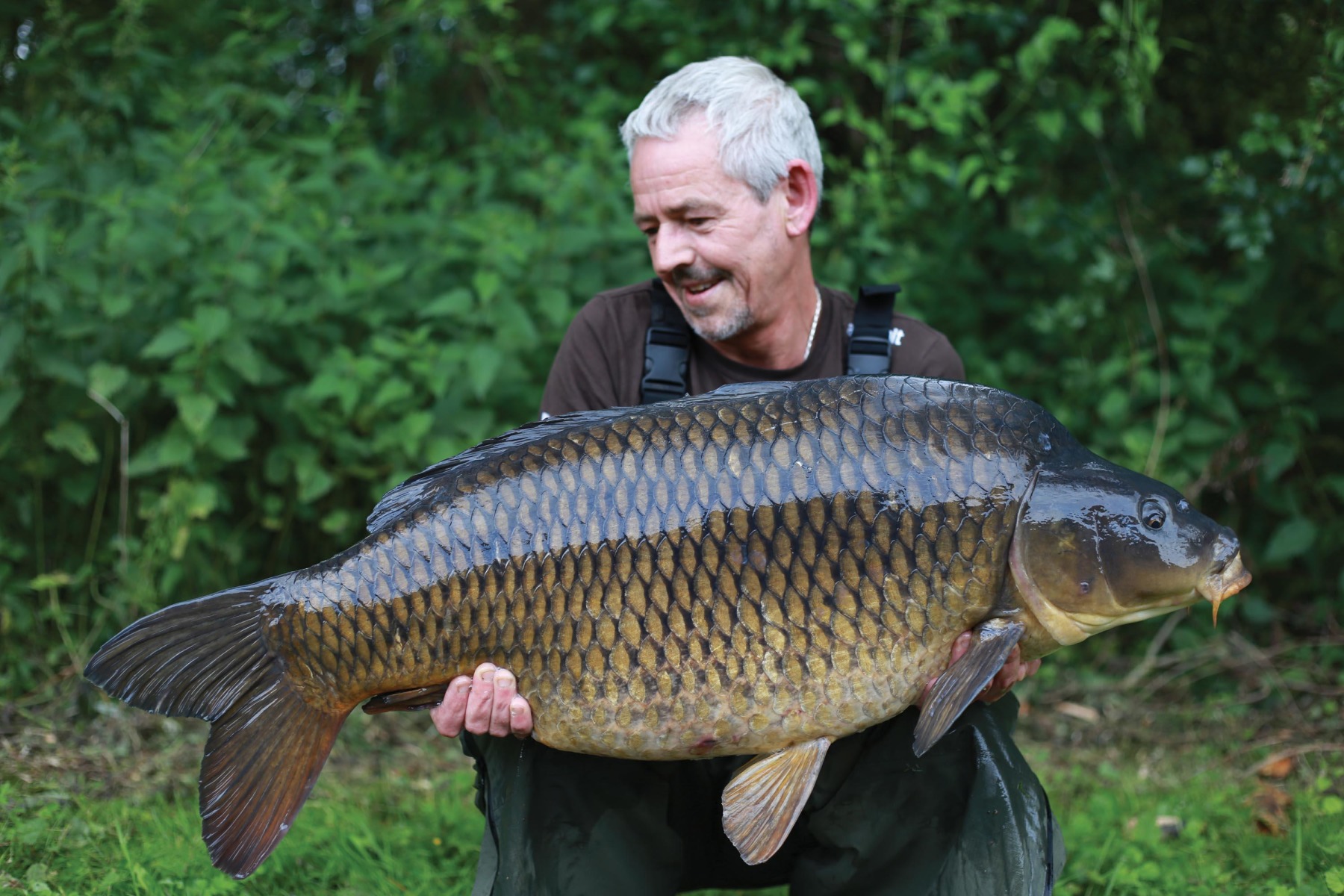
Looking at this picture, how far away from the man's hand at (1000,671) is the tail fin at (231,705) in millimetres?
787

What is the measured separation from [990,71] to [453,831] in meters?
2.35

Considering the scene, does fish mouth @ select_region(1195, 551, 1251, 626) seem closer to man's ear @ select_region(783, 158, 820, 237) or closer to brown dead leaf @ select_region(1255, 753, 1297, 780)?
man's ear @ select_region(783, 158, 820, 237)

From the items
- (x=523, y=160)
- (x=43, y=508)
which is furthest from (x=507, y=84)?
(x=43, y=508)

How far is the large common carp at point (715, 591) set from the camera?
1.53 metres

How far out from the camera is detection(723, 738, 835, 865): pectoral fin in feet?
5.16

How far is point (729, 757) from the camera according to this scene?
1.81 metres

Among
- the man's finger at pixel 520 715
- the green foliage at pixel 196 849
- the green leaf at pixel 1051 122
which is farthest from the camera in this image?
the green leaf at pixel 1051 122

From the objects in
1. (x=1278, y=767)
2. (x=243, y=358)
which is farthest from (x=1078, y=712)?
(x=243, y=358)

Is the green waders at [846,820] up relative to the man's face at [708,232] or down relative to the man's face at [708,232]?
down

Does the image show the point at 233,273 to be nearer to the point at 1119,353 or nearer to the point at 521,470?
the point at 521,470

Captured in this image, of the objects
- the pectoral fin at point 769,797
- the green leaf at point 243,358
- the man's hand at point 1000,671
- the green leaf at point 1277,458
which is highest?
the green leaf at point 243,358

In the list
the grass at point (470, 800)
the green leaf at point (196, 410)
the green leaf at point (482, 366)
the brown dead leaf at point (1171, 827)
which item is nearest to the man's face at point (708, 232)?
the green leaf at point (482, 366)

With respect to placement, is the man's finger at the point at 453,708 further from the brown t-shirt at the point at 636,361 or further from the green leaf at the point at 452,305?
the green leaf at the point at 452,305

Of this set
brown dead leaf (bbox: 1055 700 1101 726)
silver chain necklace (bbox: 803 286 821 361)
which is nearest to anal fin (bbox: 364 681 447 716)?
silver chain necklace (bbox: 803 286 821 361)
